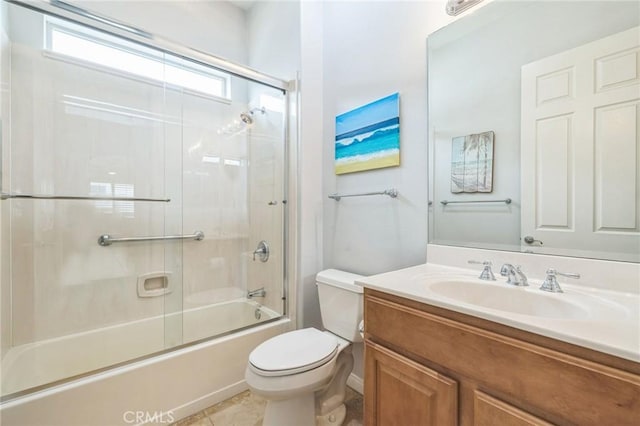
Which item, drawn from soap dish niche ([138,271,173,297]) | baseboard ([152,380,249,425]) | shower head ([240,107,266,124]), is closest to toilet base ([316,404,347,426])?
baseboard ([152,380,249,425])

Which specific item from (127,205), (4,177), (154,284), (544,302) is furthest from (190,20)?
(544,302)

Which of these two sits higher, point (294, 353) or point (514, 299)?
point (514, 299)

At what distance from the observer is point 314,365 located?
122 centimetres

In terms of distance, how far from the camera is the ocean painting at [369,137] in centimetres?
148

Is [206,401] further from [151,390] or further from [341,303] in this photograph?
[341,303]

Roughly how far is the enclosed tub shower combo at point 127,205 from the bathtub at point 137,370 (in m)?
0.01

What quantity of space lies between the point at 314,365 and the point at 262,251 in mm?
1121

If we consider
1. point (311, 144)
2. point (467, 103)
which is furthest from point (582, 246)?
point (311, 144)

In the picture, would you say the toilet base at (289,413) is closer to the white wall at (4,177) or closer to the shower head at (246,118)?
the white wall at (4,177)

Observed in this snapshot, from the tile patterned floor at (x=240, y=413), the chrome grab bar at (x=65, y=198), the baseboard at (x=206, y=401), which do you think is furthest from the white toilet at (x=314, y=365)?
the chrome grab bar at (x=65, y=198)

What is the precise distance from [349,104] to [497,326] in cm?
145

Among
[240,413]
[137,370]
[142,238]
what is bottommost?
[240,413]

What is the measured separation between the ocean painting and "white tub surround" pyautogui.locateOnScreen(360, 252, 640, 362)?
646 millimetres

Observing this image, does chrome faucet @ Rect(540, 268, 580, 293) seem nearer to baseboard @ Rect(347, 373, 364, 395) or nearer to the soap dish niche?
baseboard @ Rect(347, 373, 364, 395)
